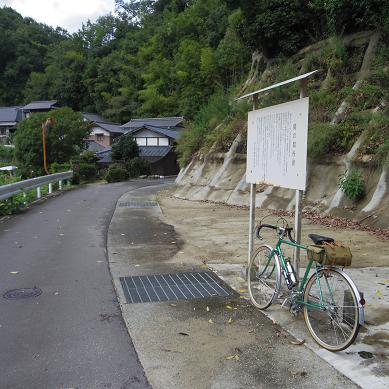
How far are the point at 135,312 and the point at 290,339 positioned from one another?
171 centimetres

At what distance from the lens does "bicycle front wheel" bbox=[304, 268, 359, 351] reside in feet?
11.8

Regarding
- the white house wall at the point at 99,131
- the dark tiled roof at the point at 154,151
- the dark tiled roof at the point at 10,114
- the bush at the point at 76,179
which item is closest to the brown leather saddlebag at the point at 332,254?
the bush at the point at 76,179

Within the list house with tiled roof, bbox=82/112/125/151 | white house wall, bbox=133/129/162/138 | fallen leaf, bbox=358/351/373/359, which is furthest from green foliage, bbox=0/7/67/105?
fallen leaf, bbox=358/351/373/359

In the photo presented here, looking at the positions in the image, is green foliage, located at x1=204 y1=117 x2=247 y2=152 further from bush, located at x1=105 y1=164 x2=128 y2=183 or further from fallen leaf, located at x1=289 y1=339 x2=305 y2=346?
bush, located at x1=105 y1=164 x2=128 y2=183

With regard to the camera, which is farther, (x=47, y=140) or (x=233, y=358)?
(x=47, y=140)

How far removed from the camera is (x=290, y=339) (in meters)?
3.98

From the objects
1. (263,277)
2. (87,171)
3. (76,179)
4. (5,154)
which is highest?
(5,154)

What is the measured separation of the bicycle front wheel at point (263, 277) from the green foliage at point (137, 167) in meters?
36.0

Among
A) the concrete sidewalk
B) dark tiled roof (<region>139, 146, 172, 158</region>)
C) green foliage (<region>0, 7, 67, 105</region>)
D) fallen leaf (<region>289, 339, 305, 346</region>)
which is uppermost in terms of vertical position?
green foliage (<region>0, 7, 67, 105</region>)

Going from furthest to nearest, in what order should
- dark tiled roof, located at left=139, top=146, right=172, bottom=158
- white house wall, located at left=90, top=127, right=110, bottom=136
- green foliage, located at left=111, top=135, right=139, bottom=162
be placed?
white house wall, located at left=90, top=127, right=110, bottom=136
dark tiled roof, located at left=139, top=146, right=172, bottom=158
green foliage, located at left=111, top=135, right=139, bottom=162

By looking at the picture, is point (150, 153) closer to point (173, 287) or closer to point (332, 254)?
point (173, 287)

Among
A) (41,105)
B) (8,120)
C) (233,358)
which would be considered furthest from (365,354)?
(41,105)

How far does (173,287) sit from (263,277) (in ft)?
4.06

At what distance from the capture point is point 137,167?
42.6 meters
